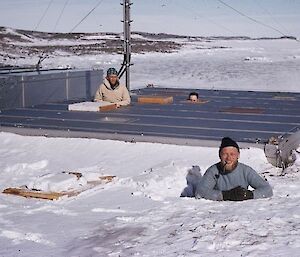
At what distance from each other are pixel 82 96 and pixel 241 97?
173 inches

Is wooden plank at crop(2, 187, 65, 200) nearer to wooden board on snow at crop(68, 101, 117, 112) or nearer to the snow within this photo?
the snow

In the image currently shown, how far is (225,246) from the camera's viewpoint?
4254 mm

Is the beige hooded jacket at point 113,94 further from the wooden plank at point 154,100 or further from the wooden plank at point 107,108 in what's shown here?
the wooden plank at point 154,100

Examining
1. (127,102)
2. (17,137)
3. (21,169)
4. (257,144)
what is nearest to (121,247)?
(21,169)

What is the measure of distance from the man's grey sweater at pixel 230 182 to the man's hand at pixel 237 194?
5cm

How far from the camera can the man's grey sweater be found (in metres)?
5.70

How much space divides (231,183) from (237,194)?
146 millimetres

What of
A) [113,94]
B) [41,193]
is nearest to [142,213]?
[41,193]

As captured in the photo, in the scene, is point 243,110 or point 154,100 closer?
point 243,110

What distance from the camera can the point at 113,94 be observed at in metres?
11.6

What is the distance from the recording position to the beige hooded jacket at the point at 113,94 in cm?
1155

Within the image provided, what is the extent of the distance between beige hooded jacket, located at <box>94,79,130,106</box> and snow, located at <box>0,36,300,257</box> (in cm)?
312

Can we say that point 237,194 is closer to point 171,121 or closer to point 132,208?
point 132,208

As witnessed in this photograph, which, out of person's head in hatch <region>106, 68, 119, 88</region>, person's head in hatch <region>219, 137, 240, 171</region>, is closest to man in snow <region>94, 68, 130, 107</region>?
person's head in hatch <region>106, 68, 119, 88</region>
